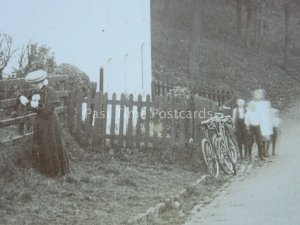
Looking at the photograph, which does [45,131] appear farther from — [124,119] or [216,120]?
[216,120]

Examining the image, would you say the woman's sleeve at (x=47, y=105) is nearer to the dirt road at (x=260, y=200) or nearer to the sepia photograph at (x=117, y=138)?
the sepia photograph at (x=117, y=138)

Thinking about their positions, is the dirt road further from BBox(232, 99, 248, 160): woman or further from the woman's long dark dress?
the woman's long dark dress

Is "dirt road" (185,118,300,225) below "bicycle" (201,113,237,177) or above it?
below

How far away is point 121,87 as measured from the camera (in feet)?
51.5

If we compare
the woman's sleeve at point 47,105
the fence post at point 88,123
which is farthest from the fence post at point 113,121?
the woman's sleeve at point 47,105

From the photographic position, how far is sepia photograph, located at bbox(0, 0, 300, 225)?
7.46m

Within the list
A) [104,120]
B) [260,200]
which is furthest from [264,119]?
[260,200]

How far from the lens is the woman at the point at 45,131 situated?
8.59 m

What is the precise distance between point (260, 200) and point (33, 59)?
227 inches

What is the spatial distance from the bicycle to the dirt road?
44 centimetres

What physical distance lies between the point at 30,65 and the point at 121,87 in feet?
14.3

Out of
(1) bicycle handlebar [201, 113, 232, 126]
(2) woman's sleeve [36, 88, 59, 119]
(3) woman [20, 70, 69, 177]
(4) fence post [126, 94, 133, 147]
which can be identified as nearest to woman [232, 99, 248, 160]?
(1) bicycle handlebar [201, 113, 232, 126]

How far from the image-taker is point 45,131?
28.5ft

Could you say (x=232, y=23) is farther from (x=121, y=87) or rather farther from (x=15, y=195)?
(x=15, y=195)
